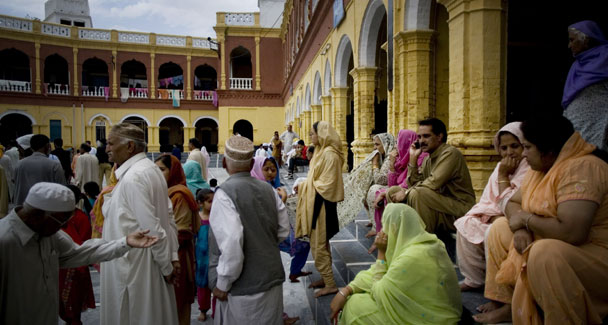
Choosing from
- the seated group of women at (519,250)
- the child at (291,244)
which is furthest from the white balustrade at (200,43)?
the seated group of women at (519,250)

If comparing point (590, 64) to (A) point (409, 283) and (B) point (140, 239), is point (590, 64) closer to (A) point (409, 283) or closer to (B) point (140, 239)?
(A) point (409, 283)

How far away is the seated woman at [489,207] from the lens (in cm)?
227

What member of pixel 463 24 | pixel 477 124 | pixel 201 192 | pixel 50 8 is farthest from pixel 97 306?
pixel 50 8

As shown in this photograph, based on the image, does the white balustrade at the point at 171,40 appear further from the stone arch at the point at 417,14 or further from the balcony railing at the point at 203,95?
the stone arch at the point at 417,14

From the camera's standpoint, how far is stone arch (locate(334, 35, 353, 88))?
8.60 metres

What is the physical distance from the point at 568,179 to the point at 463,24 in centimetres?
237

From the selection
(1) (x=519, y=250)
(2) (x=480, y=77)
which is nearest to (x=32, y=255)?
(1) (x=519, y=250)

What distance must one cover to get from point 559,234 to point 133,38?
93.9 feet

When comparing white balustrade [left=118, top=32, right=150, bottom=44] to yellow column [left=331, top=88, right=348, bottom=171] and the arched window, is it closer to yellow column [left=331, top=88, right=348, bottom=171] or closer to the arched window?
the arched window

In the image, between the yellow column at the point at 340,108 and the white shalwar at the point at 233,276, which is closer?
the white shalwar at the point at 233,276

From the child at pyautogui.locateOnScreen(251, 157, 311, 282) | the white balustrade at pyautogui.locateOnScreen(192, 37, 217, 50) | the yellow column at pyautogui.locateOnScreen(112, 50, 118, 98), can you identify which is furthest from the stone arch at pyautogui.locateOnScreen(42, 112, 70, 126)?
the child at pyautogui.locateOnScreen(251, 157, 311, 282)

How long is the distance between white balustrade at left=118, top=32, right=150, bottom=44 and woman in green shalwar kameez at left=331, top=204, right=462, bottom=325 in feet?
90.9

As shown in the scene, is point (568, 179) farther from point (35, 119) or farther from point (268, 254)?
point (35, 119)

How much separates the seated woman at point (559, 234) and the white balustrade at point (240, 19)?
79.2ft
